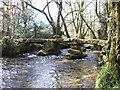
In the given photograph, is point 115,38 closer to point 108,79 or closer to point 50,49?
point 108,79

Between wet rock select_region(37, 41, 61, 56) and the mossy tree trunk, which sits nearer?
the mossy tree trunk

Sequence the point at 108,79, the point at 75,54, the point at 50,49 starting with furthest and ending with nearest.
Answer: the point at 50,49, the point at 75,54, the point at 108,79

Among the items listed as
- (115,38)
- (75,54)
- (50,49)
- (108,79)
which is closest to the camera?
(108,79)

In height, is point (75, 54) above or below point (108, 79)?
below

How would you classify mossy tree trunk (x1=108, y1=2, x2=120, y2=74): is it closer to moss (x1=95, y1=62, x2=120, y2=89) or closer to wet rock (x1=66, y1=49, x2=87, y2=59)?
moss (x1=95, y1=62, x2=120, y2=89)

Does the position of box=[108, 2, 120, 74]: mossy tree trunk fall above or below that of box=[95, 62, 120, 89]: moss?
above

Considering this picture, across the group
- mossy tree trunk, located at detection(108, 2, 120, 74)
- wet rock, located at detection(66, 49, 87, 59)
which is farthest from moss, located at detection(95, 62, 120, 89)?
wet rock, located at detection(66, 49, 87, 59)

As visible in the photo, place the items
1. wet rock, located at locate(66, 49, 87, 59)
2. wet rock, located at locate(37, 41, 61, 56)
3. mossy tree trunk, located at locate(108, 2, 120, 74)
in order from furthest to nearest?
wet rock, located at locate(37, 41, 61, 56), wet rock, located at locate(66, 49, 87, 59), mossy tree trunk, located at locate(108, 2, 120, 74)

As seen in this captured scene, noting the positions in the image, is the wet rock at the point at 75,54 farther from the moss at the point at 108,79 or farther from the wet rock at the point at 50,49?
the moss at the point at 108,79

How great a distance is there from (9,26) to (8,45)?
350cm

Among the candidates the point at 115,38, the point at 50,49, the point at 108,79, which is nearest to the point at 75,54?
the point at 50,49


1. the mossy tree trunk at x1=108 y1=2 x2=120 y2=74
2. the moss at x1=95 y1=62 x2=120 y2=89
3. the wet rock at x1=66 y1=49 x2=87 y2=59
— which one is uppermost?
the mossy tree trunk at x1=108 y1=2 x2=120 y2=74

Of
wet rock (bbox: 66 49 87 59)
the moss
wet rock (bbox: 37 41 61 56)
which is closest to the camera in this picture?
the moss

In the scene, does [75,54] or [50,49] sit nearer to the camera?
[75,54]
